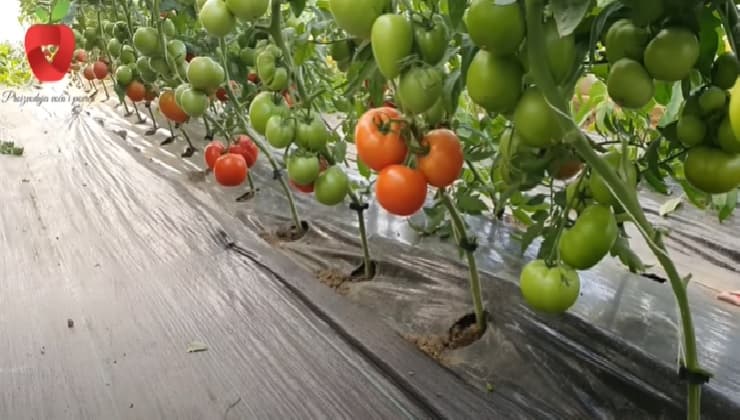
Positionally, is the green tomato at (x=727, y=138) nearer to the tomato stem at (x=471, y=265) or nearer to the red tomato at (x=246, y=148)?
the tomato stem at (x=471, y=265)

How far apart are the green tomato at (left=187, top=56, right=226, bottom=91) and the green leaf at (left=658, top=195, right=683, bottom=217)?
1310 millimetres

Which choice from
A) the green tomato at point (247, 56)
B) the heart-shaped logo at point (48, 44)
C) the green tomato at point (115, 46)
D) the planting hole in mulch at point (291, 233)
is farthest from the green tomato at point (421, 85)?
the heart-shaped logo at point (48, 44)

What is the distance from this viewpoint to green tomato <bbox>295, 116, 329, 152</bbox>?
1169 millimetres

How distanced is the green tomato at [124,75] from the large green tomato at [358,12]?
1.63m

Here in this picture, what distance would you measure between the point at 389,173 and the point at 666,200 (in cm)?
133

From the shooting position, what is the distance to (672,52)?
52 cm

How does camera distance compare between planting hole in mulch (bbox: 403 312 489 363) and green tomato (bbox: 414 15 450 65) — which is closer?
green tomato (bbox: 414 15 450 65)

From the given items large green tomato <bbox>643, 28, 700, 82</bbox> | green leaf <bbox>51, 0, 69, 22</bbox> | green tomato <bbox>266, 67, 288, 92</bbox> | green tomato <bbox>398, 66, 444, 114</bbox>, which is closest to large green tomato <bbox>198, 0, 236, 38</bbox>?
green tomato <bbox>266, 67, 288, 92</bbox>

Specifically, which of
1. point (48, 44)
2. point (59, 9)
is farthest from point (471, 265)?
point (48, 44)

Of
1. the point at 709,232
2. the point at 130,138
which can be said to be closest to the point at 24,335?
the point at 709,232

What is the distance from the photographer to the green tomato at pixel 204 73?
135 cm

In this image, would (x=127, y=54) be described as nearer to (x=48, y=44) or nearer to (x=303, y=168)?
(x=48, y=44)

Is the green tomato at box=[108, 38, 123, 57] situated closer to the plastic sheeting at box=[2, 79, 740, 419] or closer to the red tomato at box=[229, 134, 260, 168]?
the plastic sheeting at box=[2, 79, 740, 419]

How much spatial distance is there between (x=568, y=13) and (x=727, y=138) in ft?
0.71
